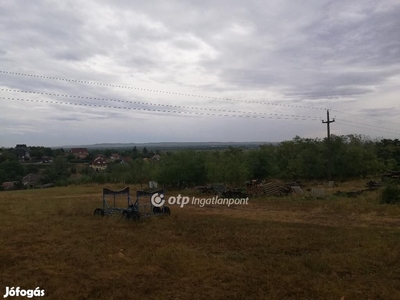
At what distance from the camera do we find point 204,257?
27.2 ft

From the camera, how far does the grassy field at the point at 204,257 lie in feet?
20.8

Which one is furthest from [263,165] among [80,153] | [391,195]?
[80,153]

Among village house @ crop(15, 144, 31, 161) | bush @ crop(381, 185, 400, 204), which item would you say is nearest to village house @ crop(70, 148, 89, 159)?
village house @ crop(15, 144, 31, 161)

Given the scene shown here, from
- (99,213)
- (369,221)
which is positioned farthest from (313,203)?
(99,213)

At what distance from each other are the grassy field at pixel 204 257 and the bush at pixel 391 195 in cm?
293

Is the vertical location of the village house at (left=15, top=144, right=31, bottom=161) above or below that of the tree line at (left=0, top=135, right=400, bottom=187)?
above

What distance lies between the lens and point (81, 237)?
10.5 m

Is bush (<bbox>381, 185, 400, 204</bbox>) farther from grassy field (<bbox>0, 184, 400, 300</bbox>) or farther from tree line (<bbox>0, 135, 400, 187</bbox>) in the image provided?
tree line (<bbox>0, 135, 400, 187</bbox>)

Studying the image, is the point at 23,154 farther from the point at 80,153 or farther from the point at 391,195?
the point at 391,195

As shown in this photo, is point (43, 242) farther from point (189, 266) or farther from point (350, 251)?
point (350, 251)

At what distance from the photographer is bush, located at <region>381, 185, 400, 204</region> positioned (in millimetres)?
16859

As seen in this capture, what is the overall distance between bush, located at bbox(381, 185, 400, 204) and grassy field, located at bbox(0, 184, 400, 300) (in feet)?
9.63

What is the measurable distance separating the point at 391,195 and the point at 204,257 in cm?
1284

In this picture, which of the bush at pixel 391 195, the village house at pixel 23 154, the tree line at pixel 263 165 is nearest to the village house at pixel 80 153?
the village house at pixel 23 154
